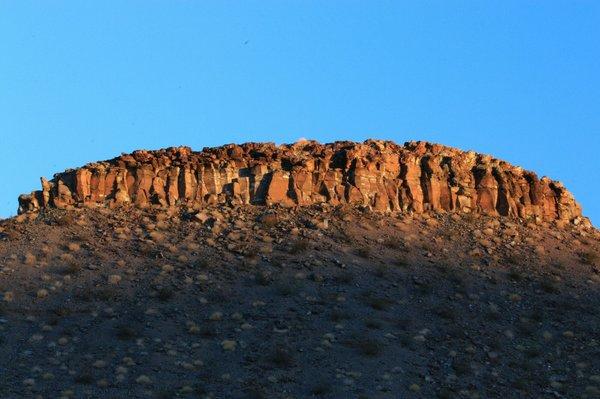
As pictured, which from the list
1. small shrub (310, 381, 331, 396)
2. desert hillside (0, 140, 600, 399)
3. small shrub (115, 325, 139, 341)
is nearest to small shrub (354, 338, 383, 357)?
desert hillside (0, 140, 600, 399)

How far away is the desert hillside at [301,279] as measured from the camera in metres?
29.5

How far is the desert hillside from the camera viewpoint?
1163 inches

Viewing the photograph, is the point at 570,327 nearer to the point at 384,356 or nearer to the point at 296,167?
the point at 384,356

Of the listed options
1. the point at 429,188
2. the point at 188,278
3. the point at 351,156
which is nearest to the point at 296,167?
the point at 351,156

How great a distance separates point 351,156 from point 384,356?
11.8m

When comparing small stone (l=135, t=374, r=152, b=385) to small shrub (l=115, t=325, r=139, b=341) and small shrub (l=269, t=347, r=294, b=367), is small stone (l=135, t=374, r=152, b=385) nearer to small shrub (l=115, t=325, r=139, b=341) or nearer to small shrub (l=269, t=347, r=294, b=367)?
small shrub (l=115, t=325, r=139, b=341)

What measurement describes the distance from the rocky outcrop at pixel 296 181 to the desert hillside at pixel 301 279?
67 mm

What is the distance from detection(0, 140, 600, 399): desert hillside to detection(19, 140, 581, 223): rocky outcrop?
0.07 meters

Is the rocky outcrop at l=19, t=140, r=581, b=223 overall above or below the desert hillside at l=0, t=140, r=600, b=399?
above

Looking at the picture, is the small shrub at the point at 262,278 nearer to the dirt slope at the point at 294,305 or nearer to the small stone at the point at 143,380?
the dirt slope at the point at 294,305

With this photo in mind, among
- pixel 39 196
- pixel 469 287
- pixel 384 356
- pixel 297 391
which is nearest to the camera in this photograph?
pixel 297 391

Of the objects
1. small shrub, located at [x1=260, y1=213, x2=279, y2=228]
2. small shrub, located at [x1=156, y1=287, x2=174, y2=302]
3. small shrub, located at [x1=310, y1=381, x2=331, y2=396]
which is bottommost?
small shrub, located at [x1=310, y1=381, x2=331, y2=396]

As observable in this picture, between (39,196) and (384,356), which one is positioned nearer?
(384,356)

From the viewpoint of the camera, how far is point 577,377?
3098 centimetres
